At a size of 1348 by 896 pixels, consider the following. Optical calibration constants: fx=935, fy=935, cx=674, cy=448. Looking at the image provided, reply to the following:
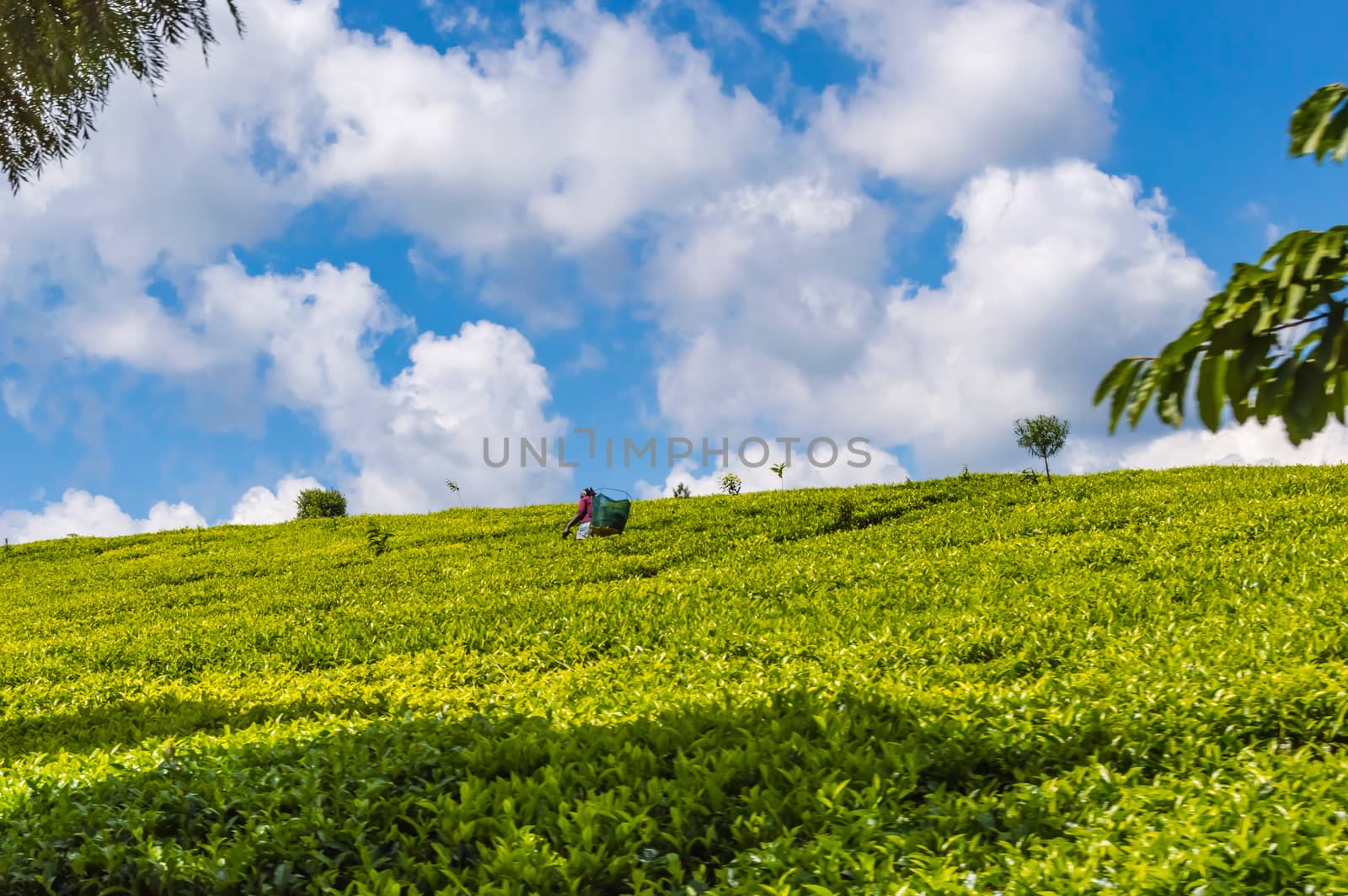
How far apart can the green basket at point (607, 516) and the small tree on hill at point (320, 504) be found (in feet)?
48.6

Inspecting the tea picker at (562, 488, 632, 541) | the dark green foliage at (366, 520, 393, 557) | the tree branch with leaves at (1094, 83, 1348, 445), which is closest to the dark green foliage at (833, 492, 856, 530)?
the tea picker at (562, 488, 632, 541)

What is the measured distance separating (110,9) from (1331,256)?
11679 mm

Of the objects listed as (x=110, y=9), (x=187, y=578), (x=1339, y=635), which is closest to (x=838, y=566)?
(x=1339, y=635)

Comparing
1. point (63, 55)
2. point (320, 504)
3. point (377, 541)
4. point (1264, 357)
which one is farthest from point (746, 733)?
point (320, 504)

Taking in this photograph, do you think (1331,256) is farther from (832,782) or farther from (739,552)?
(739,552)

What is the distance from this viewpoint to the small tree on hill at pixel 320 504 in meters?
30.5

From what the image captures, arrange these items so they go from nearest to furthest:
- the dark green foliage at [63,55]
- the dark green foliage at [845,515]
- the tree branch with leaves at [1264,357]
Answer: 1. the tree branch with leaves at [1264,357]
2. the dark green foliage at [63,55]
3. the dark green foliage at [845,515]

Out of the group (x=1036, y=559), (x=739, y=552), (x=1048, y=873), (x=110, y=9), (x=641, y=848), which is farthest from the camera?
(x=739, y=552)

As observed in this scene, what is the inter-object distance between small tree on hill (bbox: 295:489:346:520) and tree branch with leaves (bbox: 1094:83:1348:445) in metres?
30.6

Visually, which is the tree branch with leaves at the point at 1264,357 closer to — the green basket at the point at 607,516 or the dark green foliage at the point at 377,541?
the green basket at the point at 607,516

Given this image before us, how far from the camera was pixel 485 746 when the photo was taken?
5320mm

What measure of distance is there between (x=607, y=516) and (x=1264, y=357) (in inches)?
661

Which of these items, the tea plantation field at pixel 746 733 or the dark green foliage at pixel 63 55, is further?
the dark green foliage at pixel 63 55

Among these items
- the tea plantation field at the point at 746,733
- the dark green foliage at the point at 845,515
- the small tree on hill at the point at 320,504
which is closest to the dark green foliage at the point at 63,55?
the tea plantation field at the point at 746,733
